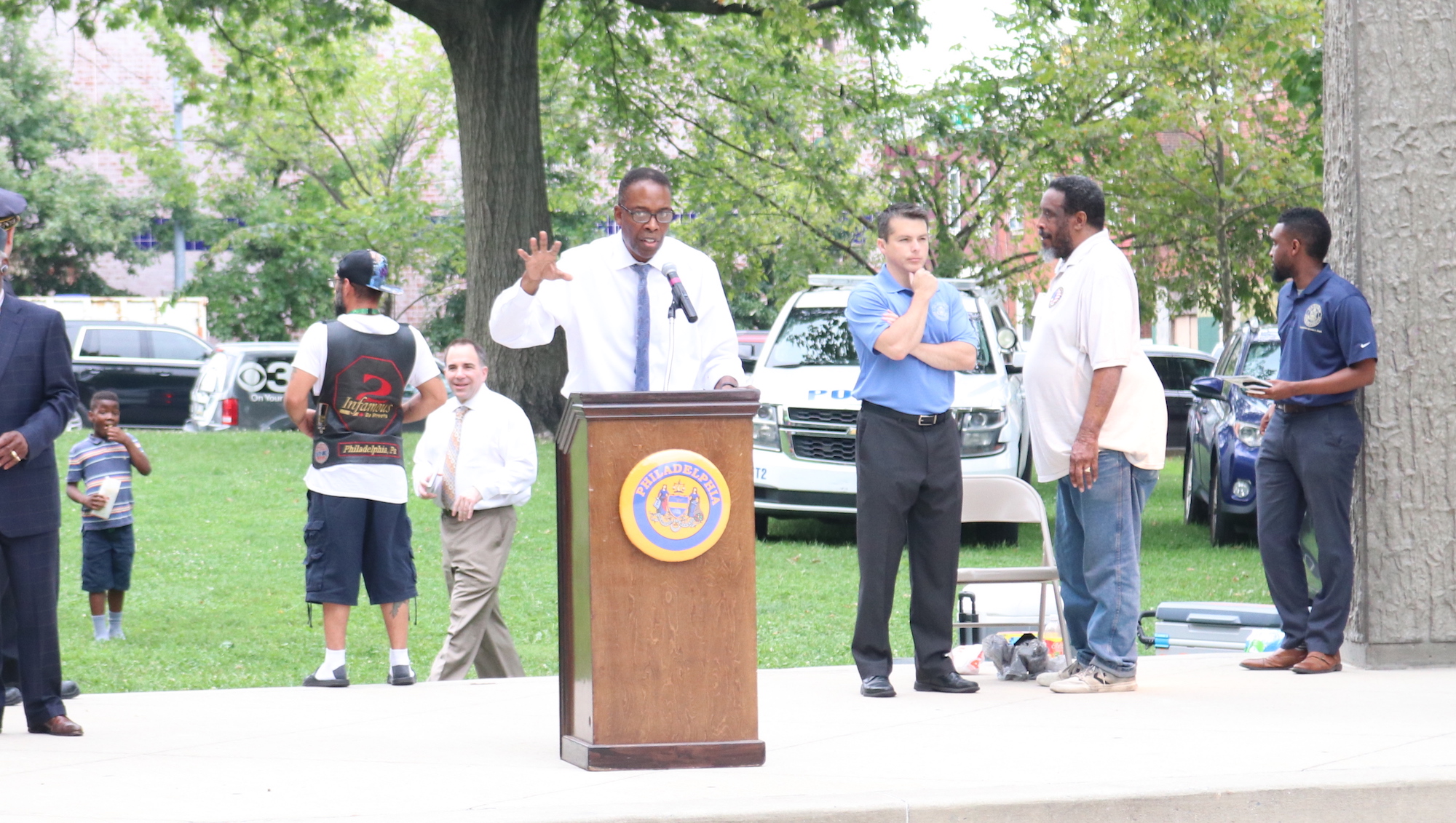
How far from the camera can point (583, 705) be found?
5539 mm


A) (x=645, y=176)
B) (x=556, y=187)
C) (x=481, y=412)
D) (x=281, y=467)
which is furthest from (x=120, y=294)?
(x=645, y=176)

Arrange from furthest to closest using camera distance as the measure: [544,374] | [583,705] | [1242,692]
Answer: [544,374] → [1242,692] → [583,705]

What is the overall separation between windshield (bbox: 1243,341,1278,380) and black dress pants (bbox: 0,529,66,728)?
9774mm

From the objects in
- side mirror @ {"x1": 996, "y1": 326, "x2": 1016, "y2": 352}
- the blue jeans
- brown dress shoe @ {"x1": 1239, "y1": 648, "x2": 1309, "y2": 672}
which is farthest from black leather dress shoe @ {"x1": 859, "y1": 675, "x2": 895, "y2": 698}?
side mirror @ {"x1": 996, "y1": 326, "x2": 1016, "y2": 352}

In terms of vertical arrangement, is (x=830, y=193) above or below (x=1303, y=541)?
above

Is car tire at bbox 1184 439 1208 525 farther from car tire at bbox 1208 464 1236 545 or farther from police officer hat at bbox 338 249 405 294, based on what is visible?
police officer hat at bbox 338 249 405 294

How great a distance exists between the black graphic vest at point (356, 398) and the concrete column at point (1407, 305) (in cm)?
448

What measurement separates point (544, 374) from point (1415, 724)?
42.7 feet

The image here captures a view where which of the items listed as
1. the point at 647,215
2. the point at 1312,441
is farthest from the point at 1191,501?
the point at 647,215

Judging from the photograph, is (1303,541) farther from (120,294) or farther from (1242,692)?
(120,294)

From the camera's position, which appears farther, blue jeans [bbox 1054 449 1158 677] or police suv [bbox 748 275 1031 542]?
police suv [bbox 748 275 1031 542]

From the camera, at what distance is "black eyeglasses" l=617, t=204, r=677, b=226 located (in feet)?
18.9

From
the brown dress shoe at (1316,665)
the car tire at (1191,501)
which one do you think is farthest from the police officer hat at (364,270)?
the car tire at (1191,501)

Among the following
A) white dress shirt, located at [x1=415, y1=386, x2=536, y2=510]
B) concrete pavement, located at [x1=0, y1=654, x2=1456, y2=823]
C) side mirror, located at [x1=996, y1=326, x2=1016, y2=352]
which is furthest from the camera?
side mirror, located at [x1=996, y1=326, x2=1016, y2=352]
